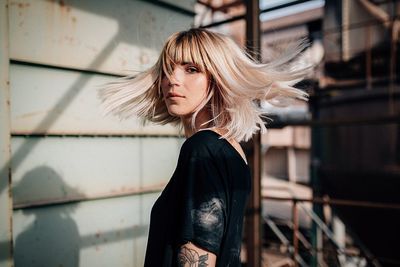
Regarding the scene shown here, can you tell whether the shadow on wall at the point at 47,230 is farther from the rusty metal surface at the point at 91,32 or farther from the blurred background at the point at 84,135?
the rusty metal surface at the point at 91,32

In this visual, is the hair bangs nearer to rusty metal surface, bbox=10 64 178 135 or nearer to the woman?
the woman

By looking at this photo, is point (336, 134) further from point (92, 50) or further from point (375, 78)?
point (92, 50)

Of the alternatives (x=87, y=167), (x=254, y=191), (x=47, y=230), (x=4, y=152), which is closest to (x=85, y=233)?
(x=47, y=230)

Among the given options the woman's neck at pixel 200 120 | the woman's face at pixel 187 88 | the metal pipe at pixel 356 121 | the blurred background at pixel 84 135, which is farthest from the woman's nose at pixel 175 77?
the metal pipe at pixel 356 121

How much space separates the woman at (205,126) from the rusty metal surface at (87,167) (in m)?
0.57

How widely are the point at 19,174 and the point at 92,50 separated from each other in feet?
3.02

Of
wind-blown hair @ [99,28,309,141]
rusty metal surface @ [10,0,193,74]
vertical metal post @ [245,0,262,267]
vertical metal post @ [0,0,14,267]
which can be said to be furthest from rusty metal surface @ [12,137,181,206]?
wind-blown hair @ [99,28,309,141]

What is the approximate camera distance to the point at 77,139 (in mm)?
2107

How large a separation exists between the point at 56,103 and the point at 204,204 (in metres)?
1.34

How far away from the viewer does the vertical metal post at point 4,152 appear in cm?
159

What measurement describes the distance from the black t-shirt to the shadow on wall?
0.97 m

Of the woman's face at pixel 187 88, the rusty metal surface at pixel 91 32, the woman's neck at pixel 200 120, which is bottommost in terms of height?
the woman's neck at pixel 200 120

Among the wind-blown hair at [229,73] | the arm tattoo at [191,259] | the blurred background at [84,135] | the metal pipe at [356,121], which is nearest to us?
the arm tattoo at [191,259]

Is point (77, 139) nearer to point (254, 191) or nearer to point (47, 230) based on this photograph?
point (47, 230)
